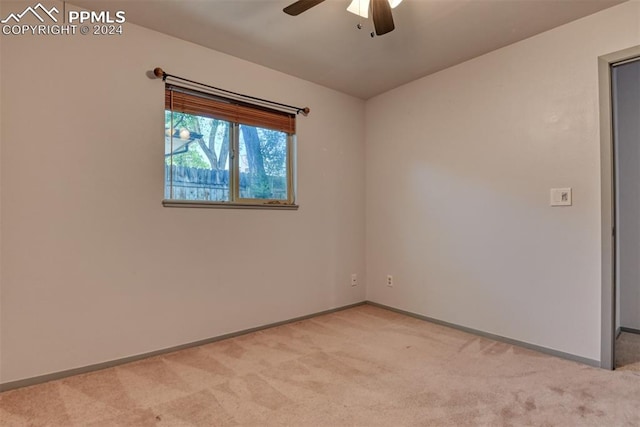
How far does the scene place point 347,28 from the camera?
2279mm

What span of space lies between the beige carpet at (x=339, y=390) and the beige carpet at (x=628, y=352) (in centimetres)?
12

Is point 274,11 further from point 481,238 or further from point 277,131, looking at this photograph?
point 481,238

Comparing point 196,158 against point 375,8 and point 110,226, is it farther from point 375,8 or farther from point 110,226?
point 375,8

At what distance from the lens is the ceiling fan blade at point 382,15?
1700 millimetres

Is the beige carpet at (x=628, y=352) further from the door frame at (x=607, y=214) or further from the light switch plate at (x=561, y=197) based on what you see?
the light switch plate at (x=561, y=197)

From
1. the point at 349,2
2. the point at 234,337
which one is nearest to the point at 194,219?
the point at 234,337

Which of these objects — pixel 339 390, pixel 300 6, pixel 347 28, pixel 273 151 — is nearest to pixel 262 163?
pixel 273 151

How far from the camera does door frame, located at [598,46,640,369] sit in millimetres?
2080

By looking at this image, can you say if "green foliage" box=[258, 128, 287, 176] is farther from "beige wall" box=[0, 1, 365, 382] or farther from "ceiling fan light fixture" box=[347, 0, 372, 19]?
"ceiling fan light fixture" box=[347, 0, 372, 19]

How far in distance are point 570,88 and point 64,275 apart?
3551mm

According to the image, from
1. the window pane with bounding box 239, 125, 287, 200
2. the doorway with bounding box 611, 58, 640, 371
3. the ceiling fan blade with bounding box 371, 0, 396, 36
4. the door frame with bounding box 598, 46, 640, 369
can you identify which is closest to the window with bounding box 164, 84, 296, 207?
the window pane with bounding box 239, 125, 287, 200

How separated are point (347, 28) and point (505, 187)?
1707 millimetres

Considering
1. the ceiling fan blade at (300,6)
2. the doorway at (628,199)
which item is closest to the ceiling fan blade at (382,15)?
the ceiling fan blade at (300,6)

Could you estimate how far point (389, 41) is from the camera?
244 cm
